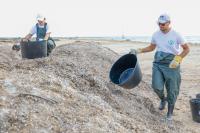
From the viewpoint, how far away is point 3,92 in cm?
586

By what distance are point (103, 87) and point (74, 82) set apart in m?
0.72

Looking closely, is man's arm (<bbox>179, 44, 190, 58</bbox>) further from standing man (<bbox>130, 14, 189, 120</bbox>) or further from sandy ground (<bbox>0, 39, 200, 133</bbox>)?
sandy ground (<bbox>0, 39, 200, 133</bbox>)

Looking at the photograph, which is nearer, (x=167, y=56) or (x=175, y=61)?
(x=175, y=61)

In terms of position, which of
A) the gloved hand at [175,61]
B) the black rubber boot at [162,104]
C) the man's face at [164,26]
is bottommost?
the black rubber boot at [162,104]

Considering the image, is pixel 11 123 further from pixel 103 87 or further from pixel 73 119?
pixel 103 87

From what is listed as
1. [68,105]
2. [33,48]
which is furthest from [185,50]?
[33,48]

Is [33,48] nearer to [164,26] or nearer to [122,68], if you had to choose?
[122,68]

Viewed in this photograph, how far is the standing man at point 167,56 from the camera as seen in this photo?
7.87 metres

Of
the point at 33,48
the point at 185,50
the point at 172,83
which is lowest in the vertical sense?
the point at 172,83

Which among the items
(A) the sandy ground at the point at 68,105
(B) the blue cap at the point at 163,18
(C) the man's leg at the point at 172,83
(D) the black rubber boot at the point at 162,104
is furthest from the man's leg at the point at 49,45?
(B) the blue cap at the point at 163,18

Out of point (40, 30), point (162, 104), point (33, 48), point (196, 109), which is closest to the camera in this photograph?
point (196, 109)

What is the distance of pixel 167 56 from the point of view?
8062 millimetres

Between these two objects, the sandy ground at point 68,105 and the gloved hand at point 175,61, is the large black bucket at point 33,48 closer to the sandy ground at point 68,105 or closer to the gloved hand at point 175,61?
the sandy ground at point 68,105

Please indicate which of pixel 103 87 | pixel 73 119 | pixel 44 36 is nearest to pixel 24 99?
pixel 73 119
